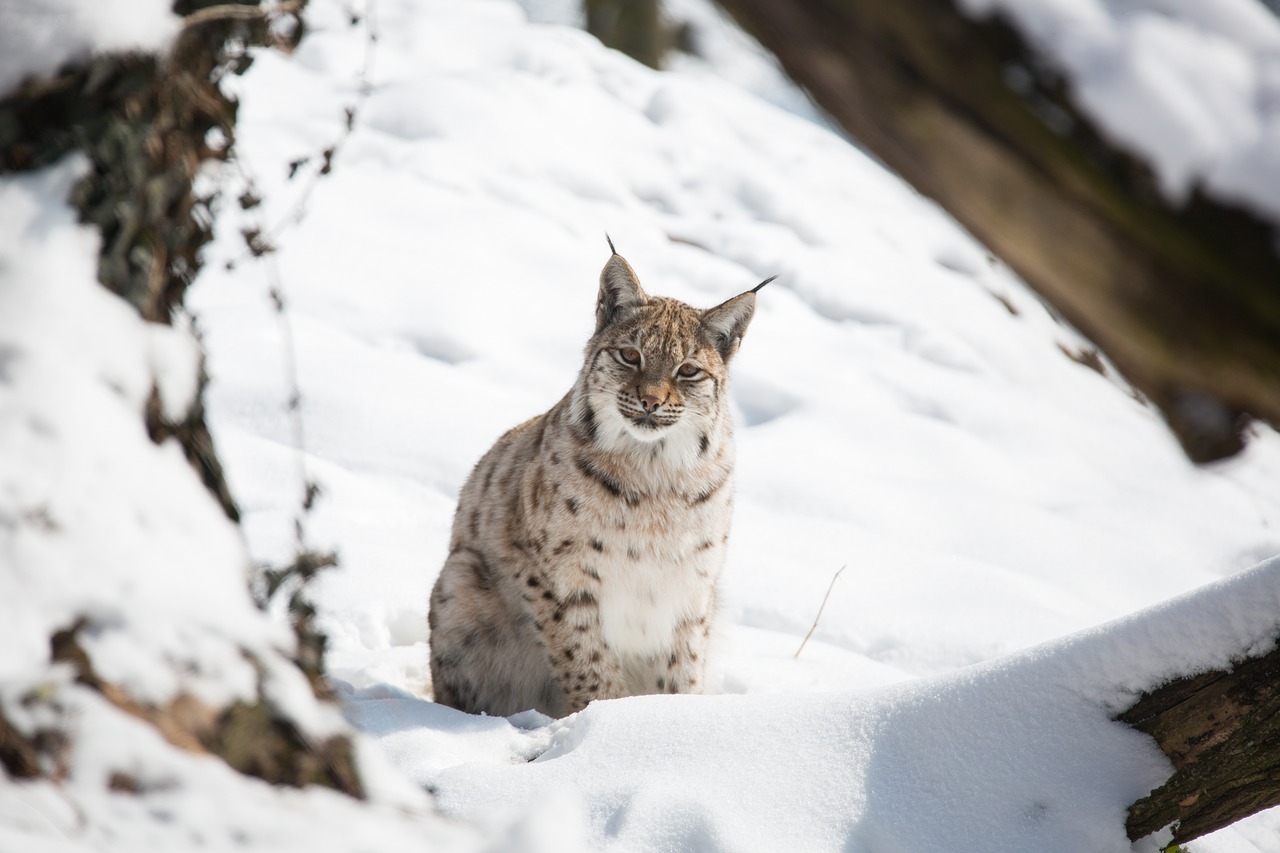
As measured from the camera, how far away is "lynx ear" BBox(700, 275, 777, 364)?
4309 mm

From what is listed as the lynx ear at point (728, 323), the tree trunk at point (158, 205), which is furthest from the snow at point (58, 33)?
the lynx ear at point (728, 323)

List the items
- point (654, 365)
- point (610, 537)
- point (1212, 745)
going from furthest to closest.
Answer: point (654, 365) < point (610, 537) < point (1212, 745)

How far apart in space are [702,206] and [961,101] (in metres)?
9.46

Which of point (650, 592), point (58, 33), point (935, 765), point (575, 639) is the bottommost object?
point (575, 639)

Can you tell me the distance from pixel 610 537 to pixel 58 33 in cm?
276

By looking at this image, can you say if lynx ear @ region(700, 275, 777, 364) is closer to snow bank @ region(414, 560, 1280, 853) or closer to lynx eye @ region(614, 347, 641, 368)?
lynx eye @ region(614, 347, 641, 368)

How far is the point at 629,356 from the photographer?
Result: 4168mm

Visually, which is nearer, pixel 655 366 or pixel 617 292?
pixel 655 366

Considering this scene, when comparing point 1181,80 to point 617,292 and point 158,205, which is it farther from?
point 617,292

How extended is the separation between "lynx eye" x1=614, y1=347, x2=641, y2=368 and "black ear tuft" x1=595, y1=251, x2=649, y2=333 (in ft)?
0.79

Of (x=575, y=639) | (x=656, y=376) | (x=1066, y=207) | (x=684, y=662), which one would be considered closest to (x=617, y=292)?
(x=656, y=376)

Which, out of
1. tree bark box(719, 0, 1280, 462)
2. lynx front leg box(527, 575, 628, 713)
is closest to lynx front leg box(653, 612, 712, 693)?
lynx front leg box(527, 575, 628, 713)

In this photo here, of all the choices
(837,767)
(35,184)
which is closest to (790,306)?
(837,767)

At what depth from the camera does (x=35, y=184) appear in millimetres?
1582
